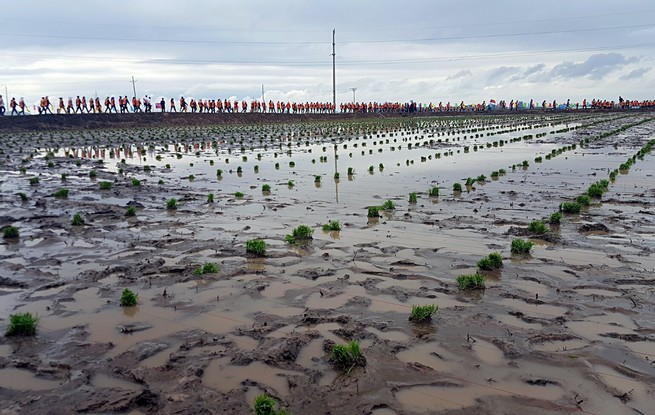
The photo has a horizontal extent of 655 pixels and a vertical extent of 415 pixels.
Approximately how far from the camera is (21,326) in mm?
5875

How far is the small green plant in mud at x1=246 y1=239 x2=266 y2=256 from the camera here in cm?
871

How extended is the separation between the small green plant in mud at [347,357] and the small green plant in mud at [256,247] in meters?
3.77

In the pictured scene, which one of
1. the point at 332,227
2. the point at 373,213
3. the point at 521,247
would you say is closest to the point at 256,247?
the point at 332,227

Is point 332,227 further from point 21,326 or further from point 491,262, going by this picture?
point 21,326

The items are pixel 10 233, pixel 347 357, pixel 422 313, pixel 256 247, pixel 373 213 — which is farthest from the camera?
pixel 373 213

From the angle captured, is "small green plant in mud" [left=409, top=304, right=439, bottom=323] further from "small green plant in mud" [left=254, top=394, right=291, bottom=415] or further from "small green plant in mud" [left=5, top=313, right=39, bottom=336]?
"small green plant in mud" [left=5, top=313, right=39, bottom=336]

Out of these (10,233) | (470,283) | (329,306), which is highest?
(10,233)

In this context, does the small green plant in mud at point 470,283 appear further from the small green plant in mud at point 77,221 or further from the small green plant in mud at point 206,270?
the small green plant in mud at point 77,221

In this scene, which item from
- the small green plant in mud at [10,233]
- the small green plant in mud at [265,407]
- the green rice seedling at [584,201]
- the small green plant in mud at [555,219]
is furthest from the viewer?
the green rice seedling at [584,201]

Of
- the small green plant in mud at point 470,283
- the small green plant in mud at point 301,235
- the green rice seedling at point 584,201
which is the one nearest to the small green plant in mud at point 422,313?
→ the small green plant in mud at point 470,283

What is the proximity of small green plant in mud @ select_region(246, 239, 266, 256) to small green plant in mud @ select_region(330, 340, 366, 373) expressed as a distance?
377 cm

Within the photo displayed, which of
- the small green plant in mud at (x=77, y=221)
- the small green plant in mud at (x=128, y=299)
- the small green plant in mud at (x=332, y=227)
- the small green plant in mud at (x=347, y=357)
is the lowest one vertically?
the small green plant in mud at (x=347, y=357)

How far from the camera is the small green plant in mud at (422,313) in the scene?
6.11 meters

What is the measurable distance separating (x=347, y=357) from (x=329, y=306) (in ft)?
5.07
